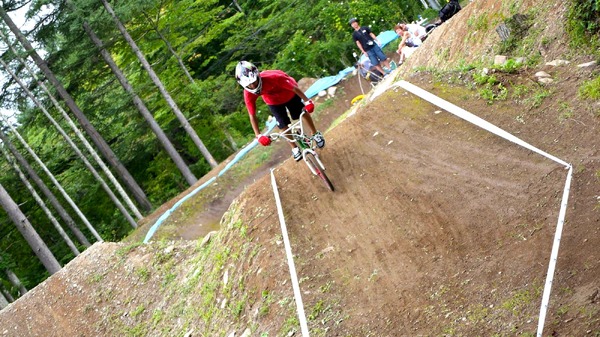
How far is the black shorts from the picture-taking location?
1126 centimetres

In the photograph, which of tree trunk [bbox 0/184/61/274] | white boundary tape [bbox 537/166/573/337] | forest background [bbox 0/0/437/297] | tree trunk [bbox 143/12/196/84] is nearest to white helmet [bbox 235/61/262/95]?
white boundary tape [bbox 537/166/573/337]

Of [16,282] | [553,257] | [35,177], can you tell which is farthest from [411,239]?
[35,177]

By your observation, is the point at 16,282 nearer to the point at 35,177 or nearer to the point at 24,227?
the point at 35,177

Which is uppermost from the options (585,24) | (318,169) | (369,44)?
(369,44)

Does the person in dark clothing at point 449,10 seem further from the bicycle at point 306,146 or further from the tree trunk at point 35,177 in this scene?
the tree trunk at point 35,177

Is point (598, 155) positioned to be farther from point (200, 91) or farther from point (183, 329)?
point (200, 91)

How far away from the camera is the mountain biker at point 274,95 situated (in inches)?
410

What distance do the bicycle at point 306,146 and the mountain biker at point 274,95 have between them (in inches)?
4.9

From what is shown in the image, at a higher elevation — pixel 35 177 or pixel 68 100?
pixel 68 100

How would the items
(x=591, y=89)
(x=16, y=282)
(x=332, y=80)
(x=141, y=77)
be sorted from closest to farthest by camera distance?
Result: (x=591, y=89)
(x=332, y=80)
(x=16, y=282)
(x=141, y=77)

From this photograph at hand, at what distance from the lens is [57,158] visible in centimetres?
3288

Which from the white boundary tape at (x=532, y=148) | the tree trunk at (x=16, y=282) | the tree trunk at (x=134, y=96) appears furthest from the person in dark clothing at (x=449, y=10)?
the tree trunk at (x=16, y=282)

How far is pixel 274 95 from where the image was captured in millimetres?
11055

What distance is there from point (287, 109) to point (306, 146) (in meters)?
0.76
